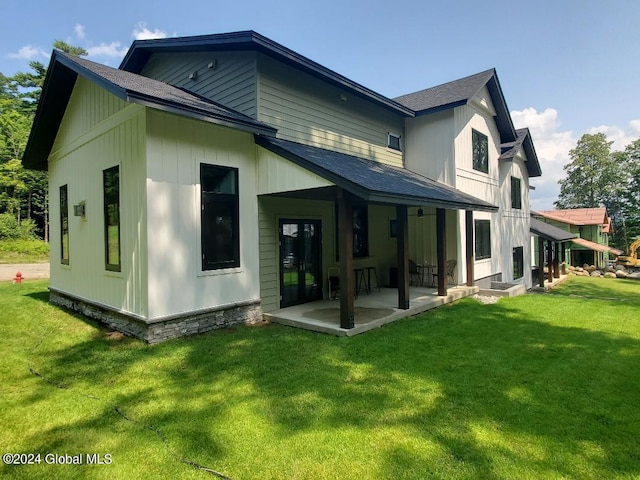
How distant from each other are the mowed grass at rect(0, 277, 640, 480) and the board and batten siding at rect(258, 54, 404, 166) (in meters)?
4.59

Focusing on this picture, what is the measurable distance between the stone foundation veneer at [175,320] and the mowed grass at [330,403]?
0.78 feet

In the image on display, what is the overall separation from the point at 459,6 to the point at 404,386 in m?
11.4

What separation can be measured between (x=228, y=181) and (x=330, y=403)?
15.0 ft

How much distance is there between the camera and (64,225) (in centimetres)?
879

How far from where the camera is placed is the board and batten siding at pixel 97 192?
5824mm

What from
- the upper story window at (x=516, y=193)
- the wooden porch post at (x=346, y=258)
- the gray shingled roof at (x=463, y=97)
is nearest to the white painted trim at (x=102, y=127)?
the wooden porch post at (x=346, y=258)

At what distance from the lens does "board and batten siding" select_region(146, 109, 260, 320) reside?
18.7ft

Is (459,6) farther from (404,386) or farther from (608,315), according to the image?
(404,386)

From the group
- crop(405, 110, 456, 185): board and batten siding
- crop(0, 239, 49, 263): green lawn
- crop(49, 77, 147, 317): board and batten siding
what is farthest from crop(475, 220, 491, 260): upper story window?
crop(0, 239, 49, 263): green lawn

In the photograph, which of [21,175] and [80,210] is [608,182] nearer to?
[80,210]

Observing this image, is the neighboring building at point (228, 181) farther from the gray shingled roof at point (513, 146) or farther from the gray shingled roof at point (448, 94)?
the gray shingled roof at point (513, 146)

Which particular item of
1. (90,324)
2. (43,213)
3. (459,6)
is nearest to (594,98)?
(459,6)

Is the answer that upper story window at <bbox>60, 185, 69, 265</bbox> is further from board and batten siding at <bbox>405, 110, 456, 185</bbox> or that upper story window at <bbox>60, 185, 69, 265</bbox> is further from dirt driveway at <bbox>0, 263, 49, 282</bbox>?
board and batten siding at <bbox>405, 110, 456, 185</bbox>

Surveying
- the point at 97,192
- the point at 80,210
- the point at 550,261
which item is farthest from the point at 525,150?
the point at 80,210
